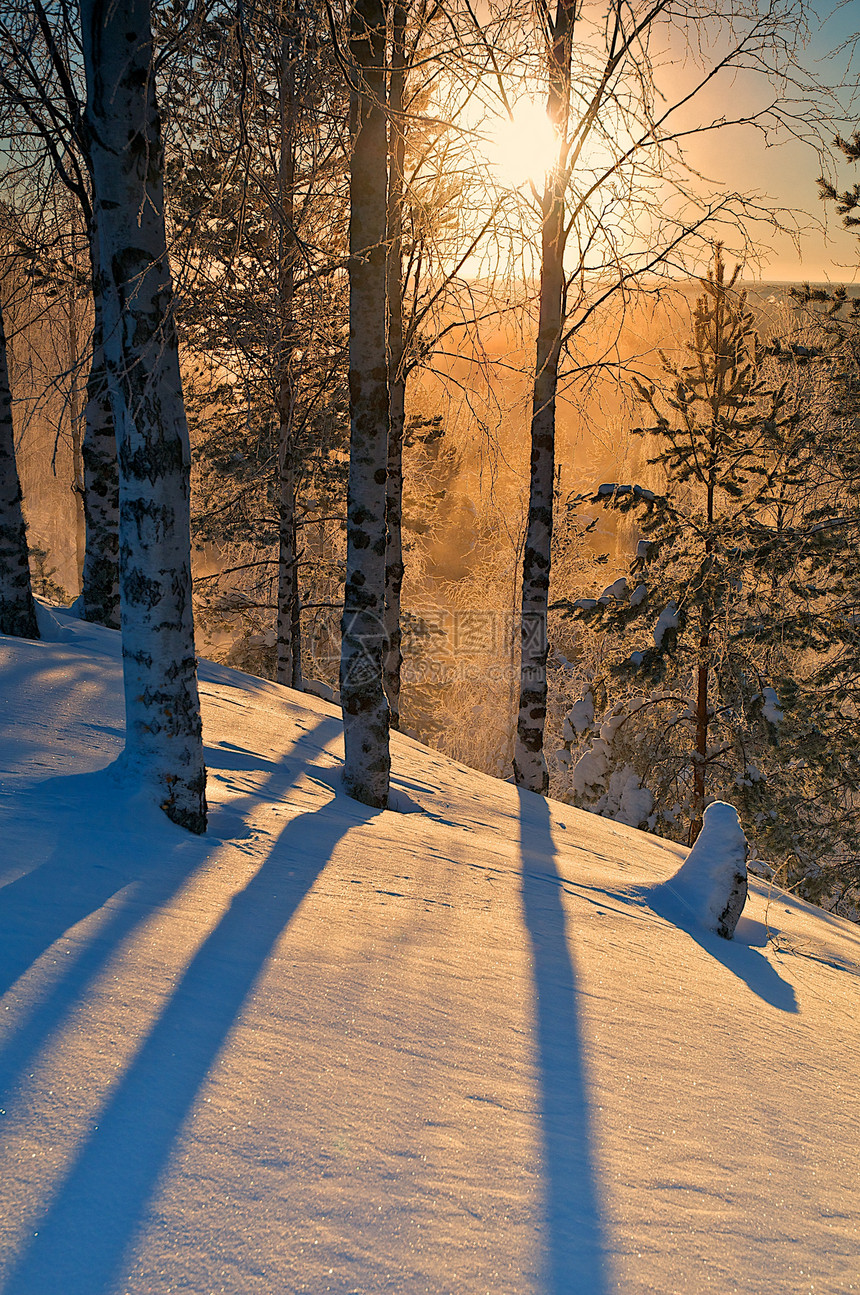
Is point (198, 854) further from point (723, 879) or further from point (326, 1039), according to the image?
point (723, 879)

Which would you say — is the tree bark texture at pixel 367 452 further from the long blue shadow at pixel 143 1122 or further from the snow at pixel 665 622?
the snow at pixel 665 622

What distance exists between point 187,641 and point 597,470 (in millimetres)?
31170

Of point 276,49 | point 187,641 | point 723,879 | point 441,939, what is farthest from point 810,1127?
point 276,49

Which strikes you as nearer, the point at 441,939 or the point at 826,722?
the point at 441,939

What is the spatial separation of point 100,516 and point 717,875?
7.58 m

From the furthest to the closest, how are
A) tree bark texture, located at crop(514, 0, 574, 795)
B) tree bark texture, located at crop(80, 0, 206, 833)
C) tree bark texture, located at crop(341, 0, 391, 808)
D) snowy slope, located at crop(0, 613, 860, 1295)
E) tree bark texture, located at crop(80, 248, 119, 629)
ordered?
tree bark texture, located at crop(514, 0, 574, 795)
tree bark texture, located at crop(80, 248, 119, 629)
tree bark texture, located at crop(341, 0, 391, 808)
tree bark texture, located at crop(80, 0, 206, 833)
snowy slope, located at crop(0, 613, 860, 1295)

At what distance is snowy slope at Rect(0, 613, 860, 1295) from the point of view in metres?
1.29

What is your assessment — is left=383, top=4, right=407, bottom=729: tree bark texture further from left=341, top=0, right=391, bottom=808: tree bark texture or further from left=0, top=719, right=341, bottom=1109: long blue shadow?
left=0, top=719, right=341, bottom=1109: long blue shadow

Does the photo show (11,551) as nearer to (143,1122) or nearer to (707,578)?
(143,1122)

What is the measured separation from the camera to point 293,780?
502cm

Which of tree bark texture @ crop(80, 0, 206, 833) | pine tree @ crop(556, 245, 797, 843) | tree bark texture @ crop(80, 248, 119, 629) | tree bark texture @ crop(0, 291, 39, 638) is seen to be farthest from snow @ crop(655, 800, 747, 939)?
tree bark texture @ crop(80, 248, 119, 629)

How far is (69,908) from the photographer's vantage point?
7.43 ft

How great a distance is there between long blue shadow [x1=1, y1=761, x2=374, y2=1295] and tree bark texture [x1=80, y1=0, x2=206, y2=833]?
102cm

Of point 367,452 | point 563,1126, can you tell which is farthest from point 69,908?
point 367,452
